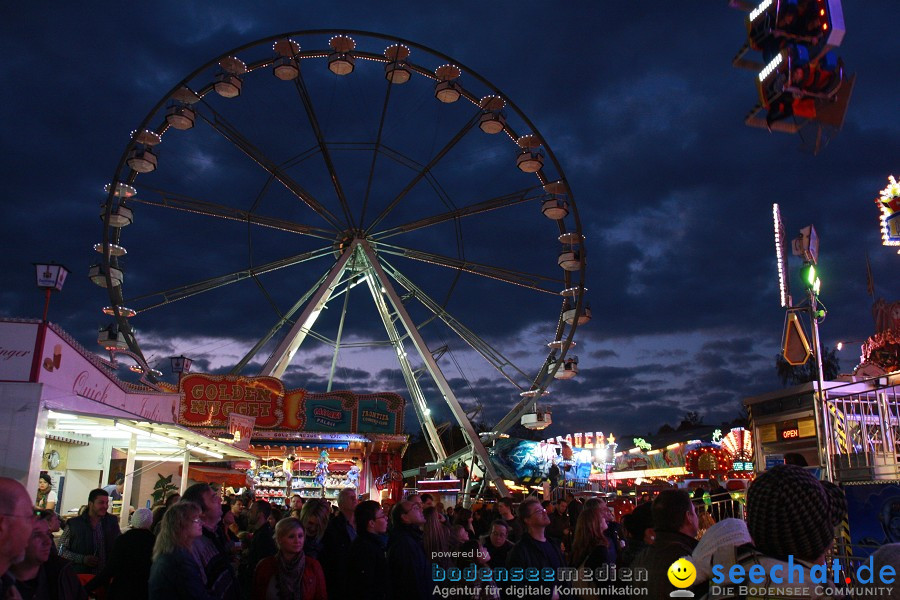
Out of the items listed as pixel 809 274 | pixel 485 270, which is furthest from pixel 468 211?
pixel 809 274

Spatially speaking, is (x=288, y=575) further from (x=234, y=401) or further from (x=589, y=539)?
(x=234, y=401)

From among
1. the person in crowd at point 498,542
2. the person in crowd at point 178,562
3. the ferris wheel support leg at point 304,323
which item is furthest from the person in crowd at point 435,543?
the ferris wheel support leg at point 304,323

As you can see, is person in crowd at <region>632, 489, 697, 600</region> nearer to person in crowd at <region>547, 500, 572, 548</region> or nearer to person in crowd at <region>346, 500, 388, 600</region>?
person in crowd at <region>346, 500, 388, 600</region>

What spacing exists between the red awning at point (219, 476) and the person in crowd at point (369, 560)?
56.4ft

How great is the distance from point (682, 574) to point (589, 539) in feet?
7.56

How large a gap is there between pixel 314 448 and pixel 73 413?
15992 millimetres

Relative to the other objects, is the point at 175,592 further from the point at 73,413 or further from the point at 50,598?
the point at 73,413

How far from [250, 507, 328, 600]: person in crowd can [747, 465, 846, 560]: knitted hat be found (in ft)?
9.86

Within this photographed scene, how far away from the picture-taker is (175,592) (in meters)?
3.97

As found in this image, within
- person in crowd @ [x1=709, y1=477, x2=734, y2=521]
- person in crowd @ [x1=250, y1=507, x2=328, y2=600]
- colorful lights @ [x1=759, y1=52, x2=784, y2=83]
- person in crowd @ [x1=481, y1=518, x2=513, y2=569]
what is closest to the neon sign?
person in crowd @ [x1=709, y1=477, x2=734, y2=521]

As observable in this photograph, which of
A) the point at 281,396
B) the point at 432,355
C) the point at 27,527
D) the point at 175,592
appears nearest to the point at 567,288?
the point at 432,355

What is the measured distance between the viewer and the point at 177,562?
3998mm

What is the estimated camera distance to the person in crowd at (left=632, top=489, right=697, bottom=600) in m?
3.34

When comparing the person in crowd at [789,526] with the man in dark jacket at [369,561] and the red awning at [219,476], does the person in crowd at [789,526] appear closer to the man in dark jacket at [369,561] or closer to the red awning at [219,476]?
the man in dark jacket at [369,561]
